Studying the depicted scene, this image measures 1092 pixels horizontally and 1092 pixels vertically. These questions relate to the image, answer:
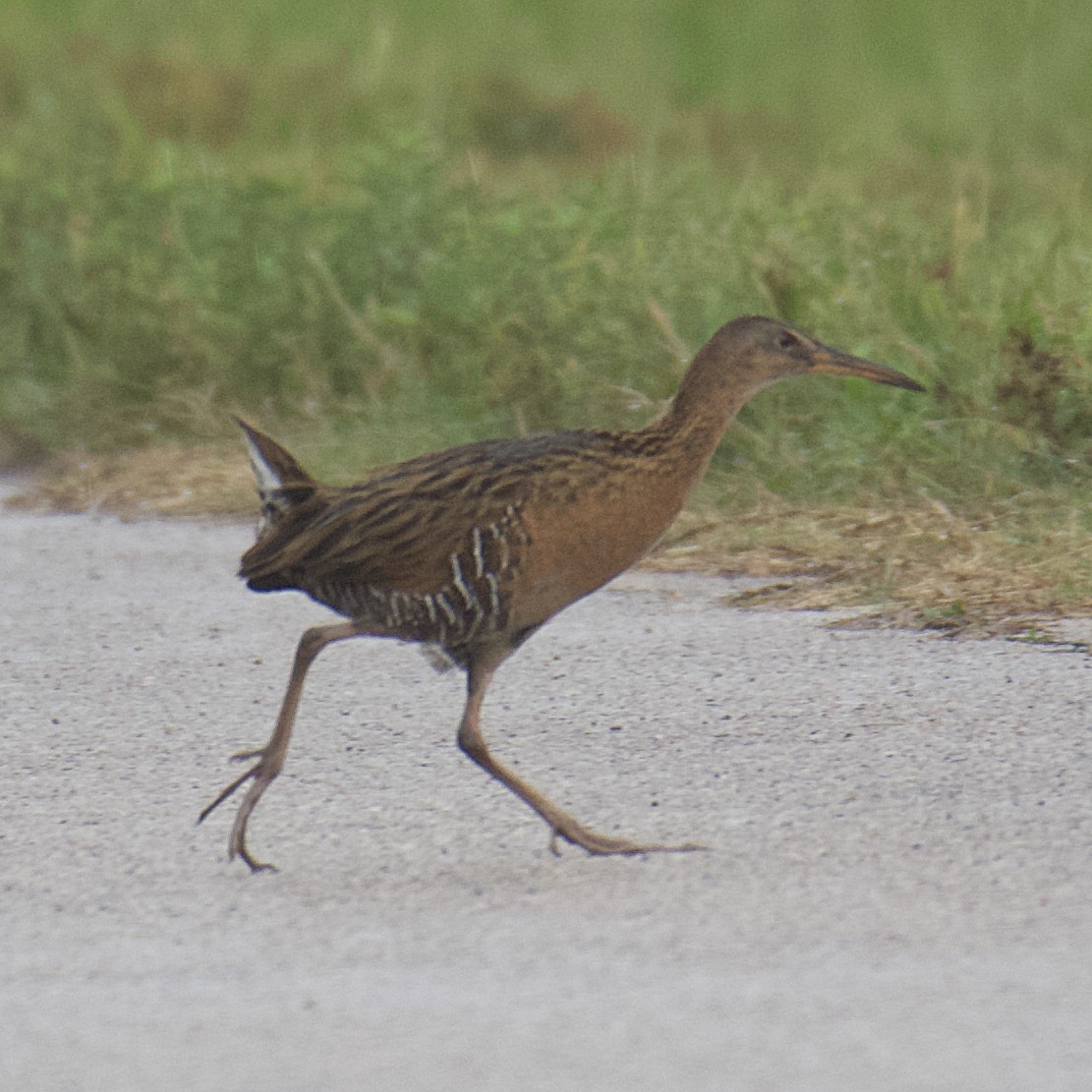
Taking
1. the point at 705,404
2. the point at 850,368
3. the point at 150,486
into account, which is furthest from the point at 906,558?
the point at 150,486

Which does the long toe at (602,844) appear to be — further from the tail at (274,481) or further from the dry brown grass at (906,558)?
the dry brown grass at (906,558)

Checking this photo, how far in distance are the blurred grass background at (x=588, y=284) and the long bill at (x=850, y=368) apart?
1.74 meters

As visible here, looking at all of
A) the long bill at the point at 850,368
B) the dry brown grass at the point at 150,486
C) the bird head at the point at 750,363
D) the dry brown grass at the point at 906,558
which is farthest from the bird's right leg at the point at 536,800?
the dry brown grass at the point at 150,486

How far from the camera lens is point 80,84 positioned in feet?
56.4

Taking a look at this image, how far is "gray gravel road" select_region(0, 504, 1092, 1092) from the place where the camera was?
3.57 meters

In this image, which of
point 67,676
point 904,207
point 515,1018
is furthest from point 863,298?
point 515,1018

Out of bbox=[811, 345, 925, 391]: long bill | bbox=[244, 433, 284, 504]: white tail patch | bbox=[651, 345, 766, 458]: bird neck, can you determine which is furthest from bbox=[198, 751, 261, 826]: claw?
bbox=[811, 345, 925, 391]: long bill

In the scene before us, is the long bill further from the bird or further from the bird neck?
the bird

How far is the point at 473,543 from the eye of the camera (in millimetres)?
4746

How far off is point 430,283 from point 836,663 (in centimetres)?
471

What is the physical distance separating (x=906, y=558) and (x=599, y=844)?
3106 mm

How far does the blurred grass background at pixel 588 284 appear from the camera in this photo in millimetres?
8695

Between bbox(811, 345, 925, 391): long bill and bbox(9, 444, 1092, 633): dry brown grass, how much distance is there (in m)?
1.48

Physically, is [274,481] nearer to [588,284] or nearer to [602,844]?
[602,844]
